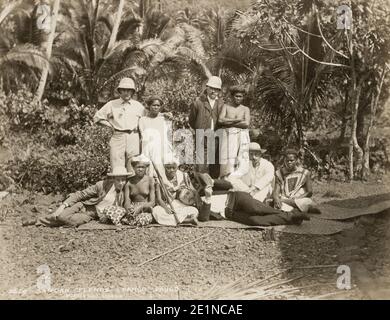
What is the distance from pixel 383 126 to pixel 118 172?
3.36m

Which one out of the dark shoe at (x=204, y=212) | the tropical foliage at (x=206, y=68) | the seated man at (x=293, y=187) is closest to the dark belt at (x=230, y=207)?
the dark shoe at (x=204, y=212)

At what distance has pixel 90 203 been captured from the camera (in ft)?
26.7

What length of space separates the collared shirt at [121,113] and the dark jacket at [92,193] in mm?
732

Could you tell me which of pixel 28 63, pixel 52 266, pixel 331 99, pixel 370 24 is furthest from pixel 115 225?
pixel 370 24

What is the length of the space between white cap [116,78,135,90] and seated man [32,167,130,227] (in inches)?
40.3

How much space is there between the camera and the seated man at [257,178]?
26.5ft

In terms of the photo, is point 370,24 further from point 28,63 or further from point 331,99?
point 28,63

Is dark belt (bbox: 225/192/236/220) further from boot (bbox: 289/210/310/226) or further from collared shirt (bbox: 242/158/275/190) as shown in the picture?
boot (bbox: 289/210/310/226)

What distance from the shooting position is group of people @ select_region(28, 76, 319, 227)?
316 inches

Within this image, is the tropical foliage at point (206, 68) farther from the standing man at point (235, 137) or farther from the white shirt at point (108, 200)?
the white shirt at point (108, 200)

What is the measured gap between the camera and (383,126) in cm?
812

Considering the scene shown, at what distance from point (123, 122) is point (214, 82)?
1250 mm

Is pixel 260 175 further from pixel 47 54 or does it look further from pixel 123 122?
pixel 47 54

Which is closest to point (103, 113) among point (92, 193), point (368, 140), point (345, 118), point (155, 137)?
point (155, 137)
